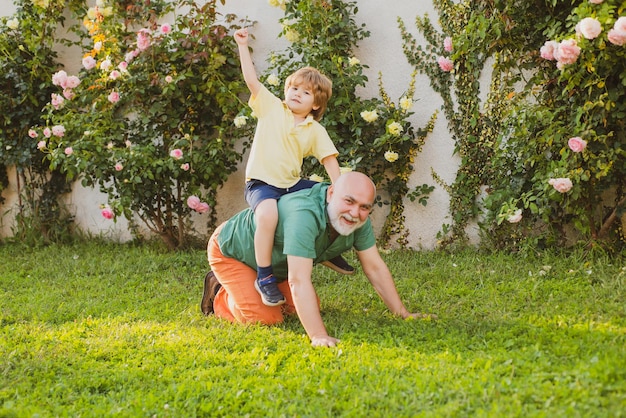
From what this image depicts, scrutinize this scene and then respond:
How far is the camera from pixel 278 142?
4.19 metres

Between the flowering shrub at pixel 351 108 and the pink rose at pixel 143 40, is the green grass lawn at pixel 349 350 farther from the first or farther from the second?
the pink rose at pixel 143 40

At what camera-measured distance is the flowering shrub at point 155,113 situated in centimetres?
578

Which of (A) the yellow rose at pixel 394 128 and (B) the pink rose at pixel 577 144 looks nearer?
(B) the pink rose at pixel 577 144

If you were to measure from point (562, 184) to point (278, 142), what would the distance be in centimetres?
177

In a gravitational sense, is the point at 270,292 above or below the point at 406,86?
below

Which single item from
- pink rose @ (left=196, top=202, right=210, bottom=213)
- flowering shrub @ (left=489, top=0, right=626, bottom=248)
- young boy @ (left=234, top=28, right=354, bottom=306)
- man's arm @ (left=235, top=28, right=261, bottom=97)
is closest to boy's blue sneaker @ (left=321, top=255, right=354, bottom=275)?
young boy @ (left=234, top=28, right=354, bottom=306)

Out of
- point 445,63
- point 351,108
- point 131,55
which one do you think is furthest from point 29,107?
point 445,63

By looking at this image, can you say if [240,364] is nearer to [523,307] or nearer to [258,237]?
[258,237]

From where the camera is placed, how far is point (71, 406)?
8.95 ft

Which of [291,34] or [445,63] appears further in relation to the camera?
[291,34]

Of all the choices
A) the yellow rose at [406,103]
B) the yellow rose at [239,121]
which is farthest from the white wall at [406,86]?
the yellow rose at [239,121]

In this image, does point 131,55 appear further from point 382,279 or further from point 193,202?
point 382,279

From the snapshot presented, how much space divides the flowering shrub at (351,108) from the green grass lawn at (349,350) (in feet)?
A: 2.93

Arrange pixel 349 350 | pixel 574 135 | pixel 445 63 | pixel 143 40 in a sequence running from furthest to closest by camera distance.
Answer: pixel 143 40 → pixel 445 63 → pixel 574 135 → pixel 349 350
